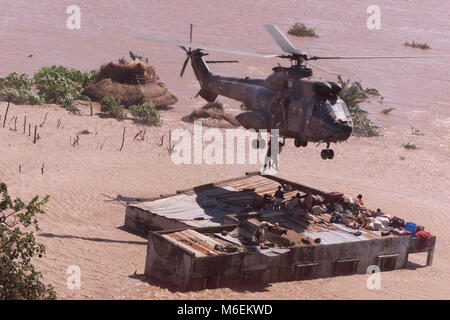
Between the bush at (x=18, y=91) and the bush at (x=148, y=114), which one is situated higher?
the bush at (x=18, y=91)

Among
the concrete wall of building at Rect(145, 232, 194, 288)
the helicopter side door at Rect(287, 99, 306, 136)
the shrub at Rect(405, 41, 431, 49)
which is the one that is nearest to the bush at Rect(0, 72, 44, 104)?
the helicopter side door at Rect(287, 99, 306, 136)

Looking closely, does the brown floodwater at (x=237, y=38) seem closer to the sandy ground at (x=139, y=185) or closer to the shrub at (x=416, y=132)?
the shrub at (x=416, y=132)

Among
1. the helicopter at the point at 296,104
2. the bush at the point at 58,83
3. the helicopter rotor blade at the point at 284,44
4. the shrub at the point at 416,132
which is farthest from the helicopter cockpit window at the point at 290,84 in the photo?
the shrub at the point at 416,132

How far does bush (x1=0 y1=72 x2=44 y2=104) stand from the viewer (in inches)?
1490

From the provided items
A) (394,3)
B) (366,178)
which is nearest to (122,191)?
(366,178)

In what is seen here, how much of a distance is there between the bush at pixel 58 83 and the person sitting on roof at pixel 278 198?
1922 cm

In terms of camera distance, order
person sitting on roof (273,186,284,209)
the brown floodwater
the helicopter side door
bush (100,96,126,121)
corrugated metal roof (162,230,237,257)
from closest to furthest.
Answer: corrugated metal roof (162,230,237,257), the helicopter side door, person sitting on roof (273,186,284,209), bush (100,96,126,121), the brown floodwater

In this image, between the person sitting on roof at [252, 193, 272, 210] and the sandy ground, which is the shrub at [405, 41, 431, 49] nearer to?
the sandy ground

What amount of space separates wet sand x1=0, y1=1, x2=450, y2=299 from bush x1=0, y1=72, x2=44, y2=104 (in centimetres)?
181

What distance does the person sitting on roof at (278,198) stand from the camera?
23.2 metres

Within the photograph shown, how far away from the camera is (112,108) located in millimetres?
38125

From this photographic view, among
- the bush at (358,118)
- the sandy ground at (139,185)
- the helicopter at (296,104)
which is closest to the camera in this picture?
the sandy ground at (139,185)

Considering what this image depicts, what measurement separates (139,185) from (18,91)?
13.9m

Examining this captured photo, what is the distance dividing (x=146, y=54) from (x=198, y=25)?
42.8ft
